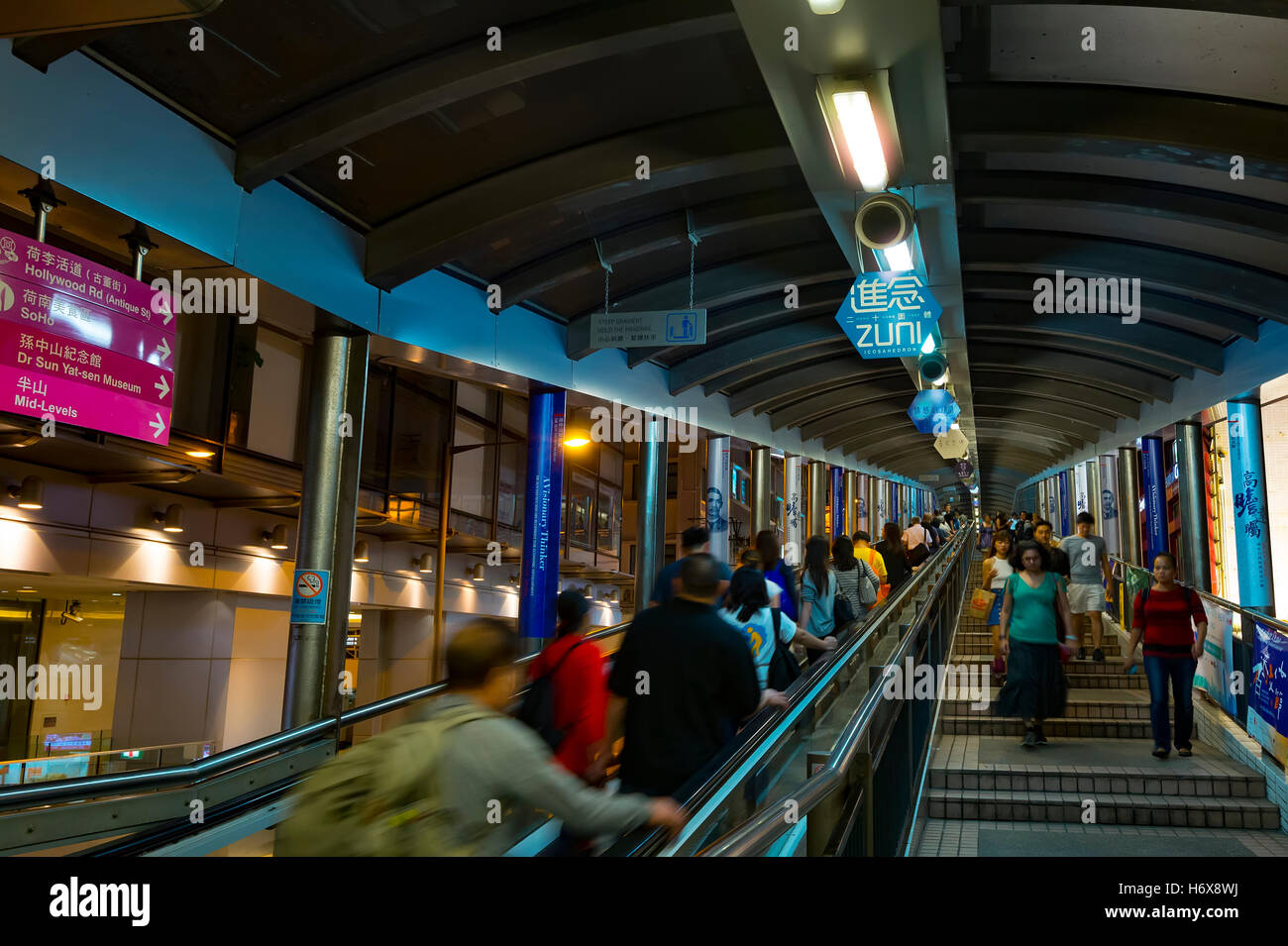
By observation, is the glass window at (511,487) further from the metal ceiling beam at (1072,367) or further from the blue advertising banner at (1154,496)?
the blue advertising banner at (1154,496)

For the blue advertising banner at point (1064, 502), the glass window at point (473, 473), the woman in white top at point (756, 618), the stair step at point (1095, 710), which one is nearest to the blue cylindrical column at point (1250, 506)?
the stair step at point (1095, 710)

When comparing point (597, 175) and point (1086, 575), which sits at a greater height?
point (597, 175)

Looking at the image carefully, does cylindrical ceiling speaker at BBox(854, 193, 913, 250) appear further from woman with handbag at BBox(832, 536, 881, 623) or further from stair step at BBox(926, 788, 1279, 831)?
stair step at BBox(926, 788, 1279, 831)

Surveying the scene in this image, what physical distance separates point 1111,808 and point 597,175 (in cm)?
544

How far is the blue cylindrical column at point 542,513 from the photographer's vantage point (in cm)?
1077

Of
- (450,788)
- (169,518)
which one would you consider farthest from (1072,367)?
(450,788)

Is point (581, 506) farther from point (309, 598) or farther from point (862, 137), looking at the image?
point (862, 137)

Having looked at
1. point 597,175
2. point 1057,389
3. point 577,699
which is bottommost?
point 577,699

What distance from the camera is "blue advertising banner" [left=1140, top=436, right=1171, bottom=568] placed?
15219 millimetres

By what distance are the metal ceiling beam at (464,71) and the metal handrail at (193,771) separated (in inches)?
138

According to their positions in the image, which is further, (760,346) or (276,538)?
(760,346)

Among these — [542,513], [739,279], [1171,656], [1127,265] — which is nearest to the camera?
[1171,656]

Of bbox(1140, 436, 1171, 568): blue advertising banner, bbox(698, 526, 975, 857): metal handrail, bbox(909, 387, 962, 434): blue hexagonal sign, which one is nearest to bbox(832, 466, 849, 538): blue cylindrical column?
bbox(1140, 436, 1171, 568): blue advertising banner

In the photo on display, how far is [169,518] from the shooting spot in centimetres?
1064
